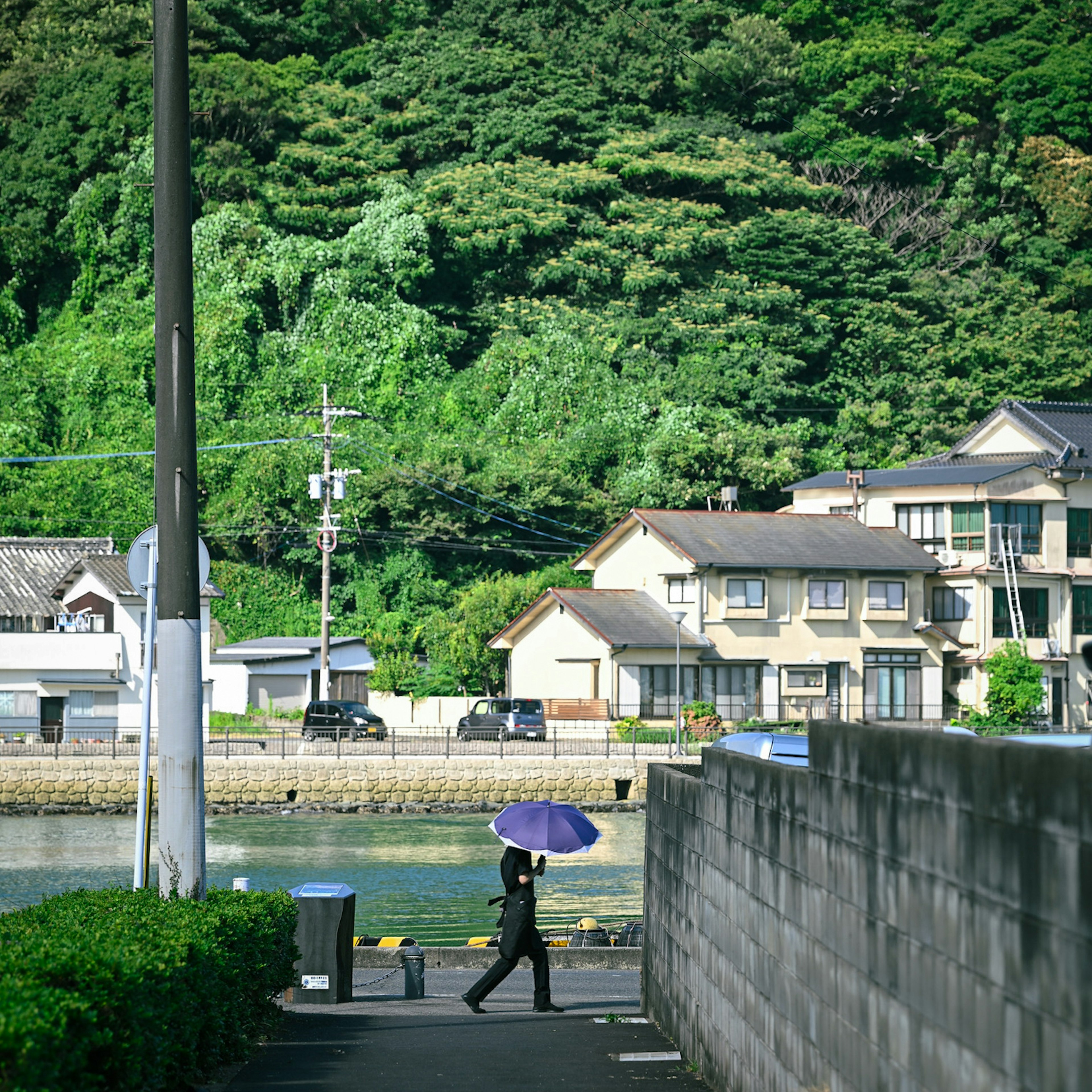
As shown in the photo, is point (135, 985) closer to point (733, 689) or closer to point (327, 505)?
point (733, 689)

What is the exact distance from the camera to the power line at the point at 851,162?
71.8 m

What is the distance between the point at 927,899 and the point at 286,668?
49177 millimetres

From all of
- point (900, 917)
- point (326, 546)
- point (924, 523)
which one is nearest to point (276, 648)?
point (326, 546)

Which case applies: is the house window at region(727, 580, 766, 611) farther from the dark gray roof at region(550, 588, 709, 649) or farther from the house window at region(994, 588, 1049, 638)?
the house window at region(994, 588, 1049, 638)

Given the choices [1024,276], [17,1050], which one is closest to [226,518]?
[1024,276]

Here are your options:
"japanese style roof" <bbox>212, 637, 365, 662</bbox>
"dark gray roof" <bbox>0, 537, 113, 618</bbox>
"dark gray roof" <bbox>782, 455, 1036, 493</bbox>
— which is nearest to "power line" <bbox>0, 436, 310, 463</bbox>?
"dark gray roof" <bbox>0, 537, 113, 618</bbox>

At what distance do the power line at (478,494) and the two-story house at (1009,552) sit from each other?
38.0 ft

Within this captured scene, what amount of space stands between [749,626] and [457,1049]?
39.7m

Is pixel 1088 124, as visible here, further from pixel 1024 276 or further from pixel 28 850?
pixel 28 850

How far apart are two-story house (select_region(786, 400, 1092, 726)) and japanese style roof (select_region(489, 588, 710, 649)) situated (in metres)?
9.49

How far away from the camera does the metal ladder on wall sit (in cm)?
5009

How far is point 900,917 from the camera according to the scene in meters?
4.61

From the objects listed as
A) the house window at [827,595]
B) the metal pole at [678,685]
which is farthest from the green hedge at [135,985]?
the house window at [827,595]

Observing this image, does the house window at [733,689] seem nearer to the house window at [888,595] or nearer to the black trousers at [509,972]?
the house window at [888,595]
